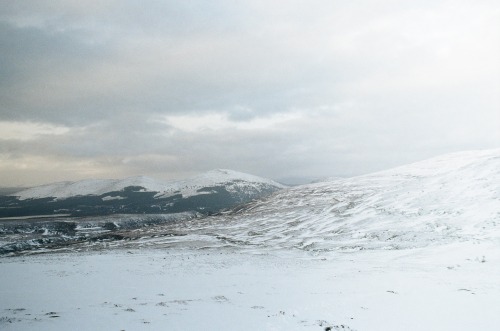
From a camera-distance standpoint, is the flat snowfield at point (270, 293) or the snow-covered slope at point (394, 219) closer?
the flat snowfield at point (270, 293)

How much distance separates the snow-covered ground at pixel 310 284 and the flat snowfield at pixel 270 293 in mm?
62

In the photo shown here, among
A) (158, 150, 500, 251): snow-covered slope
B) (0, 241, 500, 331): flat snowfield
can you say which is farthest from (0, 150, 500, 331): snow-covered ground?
(158, 150, 500, 251): snow-covered slope

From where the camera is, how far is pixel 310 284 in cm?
2181

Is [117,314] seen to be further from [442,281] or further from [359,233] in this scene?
[359,233]

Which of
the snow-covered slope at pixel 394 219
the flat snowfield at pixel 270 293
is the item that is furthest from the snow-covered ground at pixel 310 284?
the snow-covered slope at pixel 394 219

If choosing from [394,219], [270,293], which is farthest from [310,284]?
[394,219]

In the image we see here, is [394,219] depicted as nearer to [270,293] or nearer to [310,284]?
[310,284]

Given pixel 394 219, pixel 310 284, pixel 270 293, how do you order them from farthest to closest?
pixel 394 219 → pixel 310 284 → pixel 270 293

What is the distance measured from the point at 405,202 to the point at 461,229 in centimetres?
2127

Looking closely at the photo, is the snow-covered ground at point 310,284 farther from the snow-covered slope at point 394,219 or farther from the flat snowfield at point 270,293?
the snow-covered slope at point 394,219

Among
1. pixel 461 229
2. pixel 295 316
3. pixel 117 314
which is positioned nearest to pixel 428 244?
pixel 461 229

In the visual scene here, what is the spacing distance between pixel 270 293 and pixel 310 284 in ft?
11.5

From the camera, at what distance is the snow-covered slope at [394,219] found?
126ft

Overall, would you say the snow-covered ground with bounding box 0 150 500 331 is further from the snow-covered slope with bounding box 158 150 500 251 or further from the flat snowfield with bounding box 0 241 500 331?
the snow-covered slope with bounding box 158 150 500 251
